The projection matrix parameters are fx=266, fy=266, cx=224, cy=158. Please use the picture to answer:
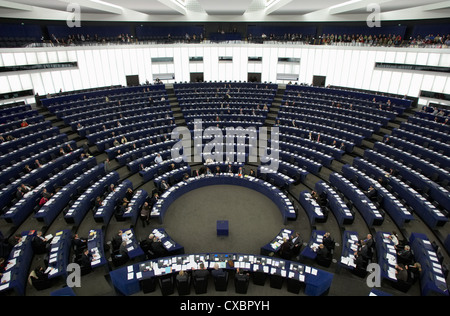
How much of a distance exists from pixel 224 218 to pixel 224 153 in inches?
244

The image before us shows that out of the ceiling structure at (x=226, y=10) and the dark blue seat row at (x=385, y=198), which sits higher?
the ceiling structure at (x=226, y=10)

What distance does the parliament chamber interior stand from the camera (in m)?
10.1

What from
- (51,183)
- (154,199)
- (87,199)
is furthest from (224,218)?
(51,183)

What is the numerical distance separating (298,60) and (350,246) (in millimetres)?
25796

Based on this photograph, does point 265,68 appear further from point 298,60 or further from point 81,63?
point 81,63

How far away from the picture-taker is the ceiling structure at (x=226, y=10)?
20.2 metres

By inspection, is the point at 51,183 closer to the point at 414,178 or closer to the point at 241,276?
the point at 241,276

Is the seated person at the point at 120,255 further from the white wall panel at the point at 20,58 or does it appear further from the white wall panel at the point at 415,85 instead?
the white wall panel at the point at 415,85

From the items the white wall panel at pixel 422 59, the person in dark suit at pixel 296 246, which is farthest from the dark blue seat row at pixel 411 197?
the white wall panel at pixel 422 59

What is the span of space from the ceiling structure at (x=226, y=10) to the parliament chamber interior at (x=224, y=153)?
26cm

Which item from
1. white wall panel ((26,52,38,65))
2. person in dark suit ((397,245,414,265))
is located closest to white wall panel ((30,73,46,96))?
white wall panel ((26,52,38,65))

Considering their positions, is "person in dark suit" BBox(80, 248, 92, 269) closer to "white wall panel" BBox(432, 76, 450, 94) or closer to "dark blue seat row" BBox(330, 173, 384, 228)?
"dark blue seat row" BBox(330, 173, 384, 228)

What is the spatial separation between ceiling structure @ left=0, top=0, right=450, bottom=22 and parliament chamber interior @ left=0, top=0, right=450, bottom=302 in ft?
0.85
